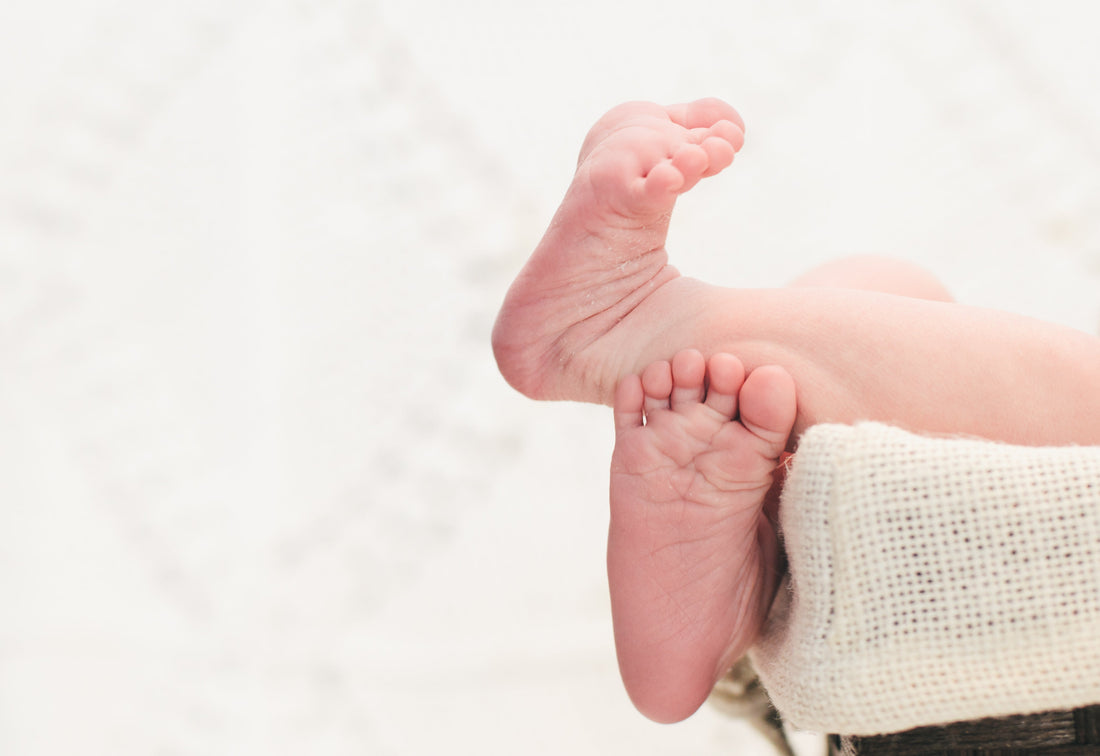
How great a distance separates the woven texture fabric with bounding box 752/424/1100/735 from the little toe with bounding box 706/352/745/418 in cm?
8

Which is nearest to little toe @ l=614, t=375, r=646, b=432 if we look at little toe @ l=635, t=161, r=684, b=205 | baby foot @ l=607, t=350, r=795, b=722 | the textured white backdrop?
baby foot @ l=607, t=350, r=795, b=722

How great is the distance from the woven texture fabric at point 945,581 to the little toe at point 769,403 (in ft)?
0.14

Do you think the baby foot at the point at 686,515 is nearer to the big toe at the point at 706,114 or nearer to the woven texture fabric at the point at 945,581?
the woven texture fabric at the point at 945,581

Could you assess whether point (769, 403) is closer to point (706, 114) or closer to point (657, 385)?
point (657, 385)

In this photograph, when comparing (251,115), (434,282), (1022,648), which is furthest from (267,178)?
(1022,648)

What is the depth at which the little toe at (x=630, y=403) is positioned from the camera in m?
0.66

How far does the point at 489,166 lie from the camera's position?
4.15 feet

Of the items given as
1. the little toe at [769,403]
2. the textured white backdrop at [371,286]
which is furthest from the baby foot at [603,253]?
the textured white backdrop at [371,286]

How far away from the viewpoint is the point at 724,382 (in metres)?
0.62

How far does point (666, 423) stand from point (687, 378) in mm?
35

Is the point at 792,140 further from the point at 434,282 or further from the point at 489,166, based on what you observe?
the point at 434,282

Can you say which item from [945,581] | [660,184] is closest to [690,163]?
[660,184]

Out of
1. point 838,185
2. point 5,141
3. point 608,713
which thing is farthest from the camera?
point 5,141

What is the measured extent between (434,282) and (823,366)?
69 centimetres
